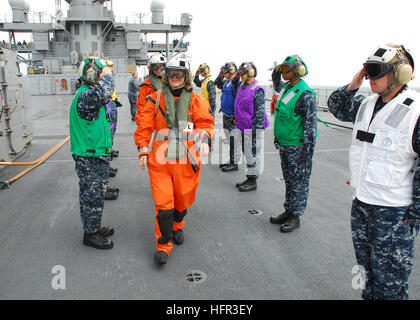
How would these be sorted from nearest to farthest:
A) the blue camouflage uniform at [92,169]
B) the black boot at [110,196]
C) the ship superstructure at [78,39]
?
the blue camouflage uniform at [92,169], the black boot at [110,196], the ship superstructure at [78,39]

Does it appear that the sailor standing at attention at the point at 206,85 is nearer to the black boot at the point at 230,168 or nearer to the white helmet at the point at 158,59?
the black boot at the point at 230,168

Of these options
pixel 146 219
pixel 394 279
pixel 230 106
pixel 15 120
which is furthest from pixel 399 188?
pixel 15 120

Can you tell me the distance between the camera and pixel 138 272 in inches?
123

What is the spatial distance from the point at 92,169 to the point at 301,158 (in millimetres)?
2391

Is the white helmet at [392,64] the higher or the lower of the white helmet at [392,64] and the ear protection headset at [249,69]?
the lower

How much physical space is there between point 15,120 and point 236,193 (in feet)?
18.0

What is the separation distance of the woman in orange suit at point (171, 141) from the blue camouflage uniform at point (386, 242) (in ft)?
5.22

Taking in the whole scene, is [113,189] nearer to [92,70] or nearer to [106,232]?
[106,232]

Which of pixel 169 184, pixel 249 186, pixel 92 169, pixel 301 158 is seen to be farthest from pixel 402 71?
pixel 249 186

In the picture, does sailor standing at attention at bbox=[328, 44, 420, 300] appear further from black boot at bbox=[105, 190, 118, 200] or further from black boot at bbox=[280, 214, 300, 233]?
black boot at bbox=[105, 190, 118, 200]

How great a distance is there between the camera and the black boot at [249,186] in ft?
17.9

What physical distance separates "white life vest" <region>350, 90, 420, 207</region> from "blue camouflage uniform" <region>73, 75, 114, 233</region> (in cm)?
229

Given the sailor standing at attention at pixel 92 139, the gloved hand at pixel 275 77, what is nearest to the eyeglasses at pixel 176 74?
the sailor standing at attention at pixel 92 139

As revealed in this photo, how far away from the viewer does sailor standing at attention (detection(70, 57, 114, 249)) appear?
316cm
